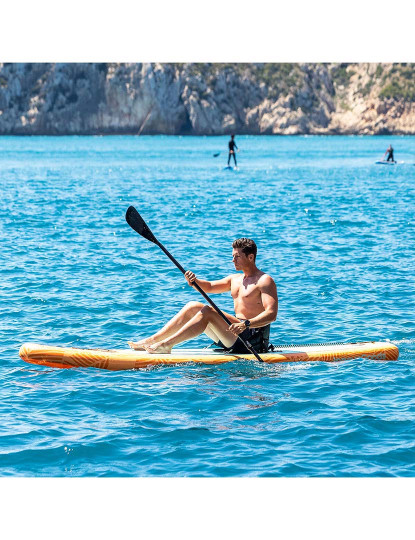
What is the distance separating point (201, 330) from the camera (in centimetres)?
1087

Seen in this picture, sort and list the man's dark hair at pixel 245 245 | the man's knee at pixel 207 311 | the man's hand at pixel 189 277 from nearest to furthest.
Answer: the man's hand at pixel 189 277
the man's dark hair at pixel 245 245
the man's knee at pixel 207 311

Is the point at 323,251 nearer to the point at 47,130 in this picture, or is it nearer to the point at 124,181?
the point at 124,181

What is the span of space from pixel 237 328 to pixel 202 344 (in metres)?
2.12

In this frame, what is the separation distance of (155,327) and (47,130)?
152281mm

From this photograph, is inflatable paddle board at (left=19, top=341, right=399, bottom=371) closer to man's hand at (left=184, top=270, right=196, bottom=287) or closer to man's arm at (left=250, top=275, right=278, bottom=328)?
man's arm at (left=250, top=275, right=278, bottom=328)

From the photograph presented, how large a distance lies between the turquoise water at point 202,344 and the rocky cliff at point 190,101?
13084 centimetres

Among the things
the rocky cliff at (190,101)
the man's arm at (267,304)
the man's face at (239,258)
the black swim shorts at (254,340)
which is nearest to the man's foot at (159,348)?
the black swim shorts at (254,340)

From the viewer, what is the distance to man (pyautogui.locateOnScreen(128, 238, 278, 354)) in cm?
1069

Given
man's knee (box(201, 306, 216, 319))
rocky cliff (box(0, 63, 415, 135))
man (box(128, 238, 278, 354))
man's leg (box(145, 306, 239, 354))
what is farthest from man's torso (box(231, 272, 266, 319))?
rocky cliff (box(0, 63, 415, 135))

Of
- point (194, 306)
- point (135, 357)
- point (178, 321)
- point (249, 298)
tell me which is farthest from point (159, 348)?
point (249, 298)

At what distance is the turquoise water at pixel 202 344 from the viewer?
8.09 meters

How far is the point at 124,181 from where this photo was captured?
5062 centimetres

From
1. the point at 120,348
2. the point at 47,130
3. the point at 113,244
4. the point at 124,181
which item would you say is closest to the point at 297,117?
the point at 47,130

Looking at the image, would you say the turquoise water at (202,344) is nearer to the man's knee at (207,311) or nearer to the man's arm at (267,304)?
the man's arm at (267,304)
